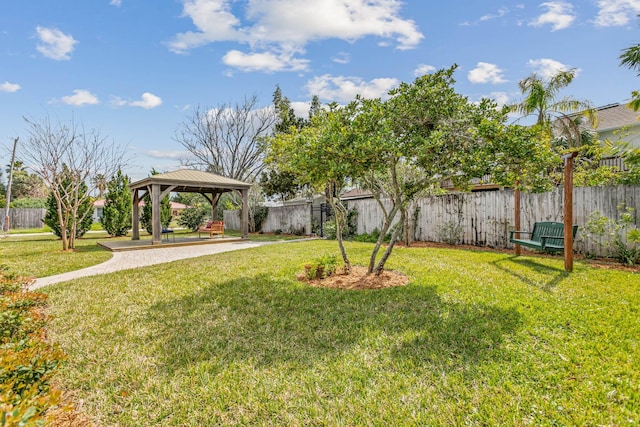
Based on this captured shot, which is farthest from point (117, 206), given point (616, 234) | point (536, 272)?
point (616, 234)

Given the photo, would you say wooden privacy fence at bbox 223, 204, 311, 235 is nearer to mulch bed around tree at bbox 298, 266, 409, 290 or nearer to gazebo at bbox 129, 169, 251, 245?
gazebo at bbox 129, 169, 251, 245

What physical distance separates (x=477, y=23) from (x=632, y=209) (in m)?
5.67

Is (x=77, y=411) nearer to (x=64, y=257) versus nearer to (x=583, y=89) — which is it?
(x=64, y=257)

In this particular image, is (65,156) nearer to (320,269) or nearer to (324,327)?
(320,269)

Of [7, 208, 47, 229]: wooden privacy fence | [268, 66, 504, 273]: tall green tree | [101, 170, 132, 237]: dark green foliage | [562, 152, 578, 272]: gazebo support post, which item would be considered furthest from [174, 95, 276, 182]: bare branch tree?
[562, 152, 578, 272]: gazebo support post

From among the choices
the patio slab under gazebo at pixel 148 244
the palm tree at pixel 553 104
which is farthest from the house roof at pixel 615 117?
the patio slab under gazebo at pixel 148 244

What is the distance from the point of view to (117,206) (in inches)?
621

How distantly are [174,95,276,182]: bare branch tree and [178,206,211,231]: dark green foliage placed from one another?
417 cm

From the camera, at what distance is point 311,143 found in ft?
15.2

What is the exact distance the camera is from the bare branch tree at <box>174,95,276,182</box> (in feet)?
78.9

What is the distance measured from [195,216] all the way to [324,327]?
796 inches

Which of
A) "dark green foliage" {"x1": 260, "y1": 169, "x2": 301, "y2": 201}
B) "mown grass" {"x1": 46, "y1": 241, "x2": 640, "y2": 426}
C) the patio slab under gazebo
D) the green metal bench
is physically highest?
"dark green foliage" {"x1": 260, "y1": 169, "x2": 301, "y2": 201}

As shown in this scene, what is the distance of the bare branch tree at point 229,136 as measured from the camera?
24.1m

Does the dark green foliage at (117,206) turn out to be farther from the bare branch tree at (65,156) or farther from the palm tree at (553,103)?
the palm tree at (553,103)
